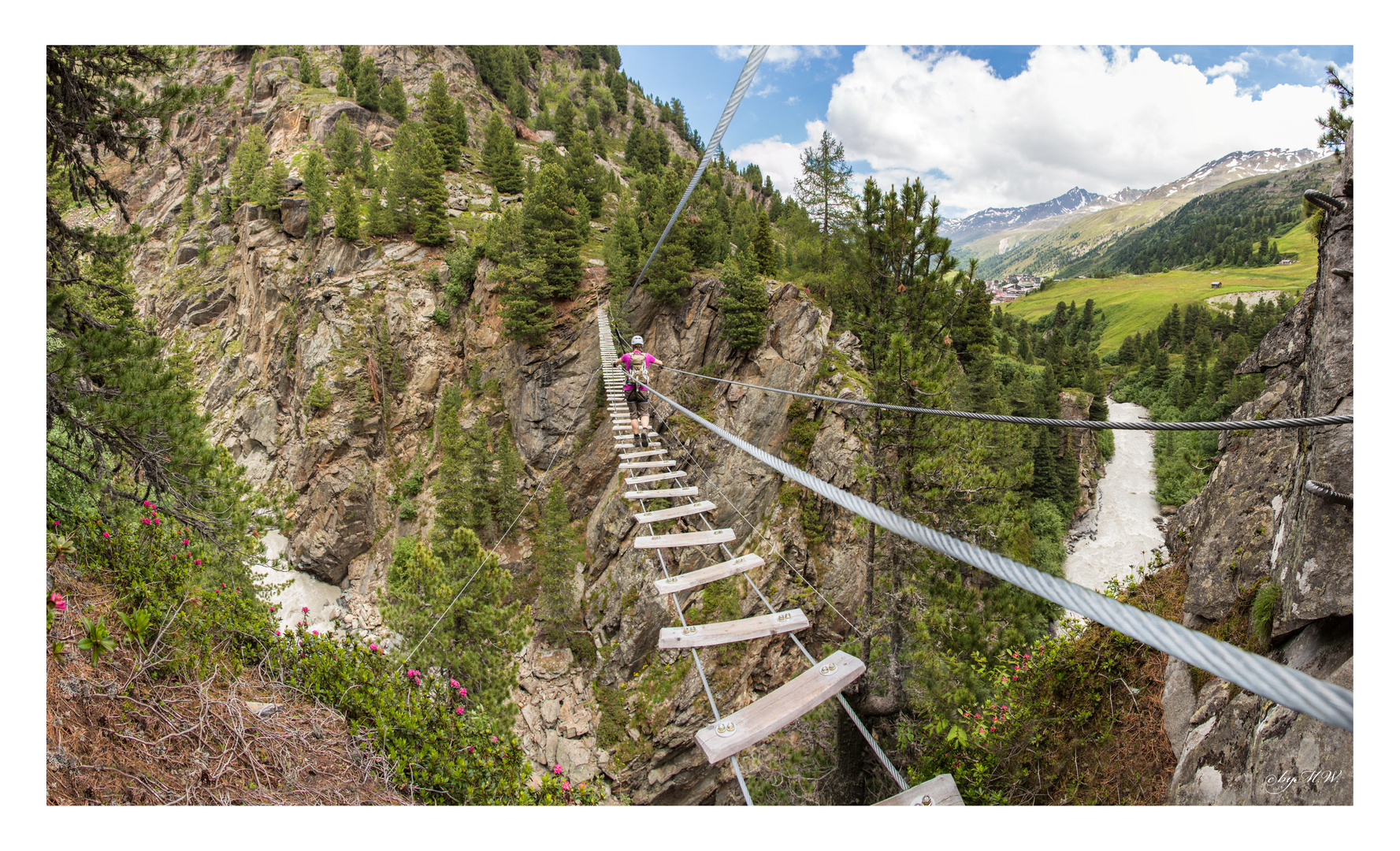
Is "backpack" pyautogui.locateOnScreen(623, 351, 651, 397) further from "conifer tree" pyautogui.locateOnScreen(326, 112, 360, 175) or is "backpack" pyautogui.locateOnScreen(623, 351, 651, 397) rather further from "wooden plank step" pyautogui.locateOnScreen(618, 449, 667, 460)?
"conifer tree" pyautogui.locateOnScreen(326, 112, 360, 175)

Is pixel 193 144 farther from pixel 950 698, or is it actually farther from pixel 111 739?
pixel 950 698

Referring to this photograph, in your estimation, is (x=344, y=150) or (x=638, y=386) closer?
(x=638, y=386)

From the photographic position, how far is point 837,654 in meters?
3.53

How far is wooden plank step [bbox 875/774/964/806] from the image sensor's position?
2.87 metres

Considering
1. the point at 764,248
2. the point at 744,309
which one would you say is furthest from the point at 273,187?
the point at 744,309

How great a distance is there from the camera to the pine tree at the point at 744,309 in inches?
719

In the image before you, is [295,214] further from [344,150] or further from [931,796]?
[931,796]

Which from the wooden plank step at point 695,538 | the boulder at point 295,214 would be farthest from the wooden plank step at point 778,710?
the boulder at point 295,214

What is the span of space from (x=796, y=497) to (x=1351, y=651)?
42.5 ft

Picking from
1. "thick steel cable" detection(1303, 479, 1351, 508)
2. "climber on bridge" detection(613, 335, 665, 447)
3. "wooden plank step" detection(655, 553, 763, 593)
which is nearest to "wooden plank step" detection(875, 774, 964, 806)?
"wooden plank step" detection(655, 553, 763, 593)

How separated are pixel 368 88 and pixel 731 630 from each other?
51.6 m

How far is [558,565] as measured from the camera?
1997 centimetres

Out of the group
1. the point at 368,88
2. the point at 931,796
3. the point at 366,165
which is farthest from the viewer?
the point at 368,88
